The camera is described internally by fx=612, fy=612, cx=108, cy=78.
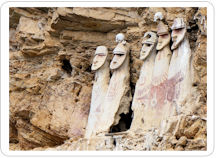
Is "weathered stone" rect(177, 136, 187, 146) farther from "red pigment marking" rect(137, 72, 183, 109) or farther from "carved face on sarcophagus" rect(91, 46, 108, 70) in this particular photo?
"carved face on sarcophagus" rect(91, 46, 108, 70)

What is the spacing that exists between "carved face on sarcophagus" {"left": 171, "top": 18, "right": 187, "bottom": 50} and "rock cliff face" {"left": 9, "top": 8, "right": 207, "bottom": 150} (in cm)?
14

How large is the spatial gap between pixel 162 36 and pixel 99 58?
1.17 m

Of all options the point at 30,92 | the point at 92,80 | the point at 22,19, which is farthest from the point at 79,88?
the point at 22,19

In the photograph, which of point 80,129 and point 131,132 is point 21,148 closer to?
point 80,129

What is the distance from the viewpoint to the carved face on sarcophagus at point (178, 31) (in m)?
8.10

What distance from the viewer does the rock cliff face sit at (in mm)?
8914

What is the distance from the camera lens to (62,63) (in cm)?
984

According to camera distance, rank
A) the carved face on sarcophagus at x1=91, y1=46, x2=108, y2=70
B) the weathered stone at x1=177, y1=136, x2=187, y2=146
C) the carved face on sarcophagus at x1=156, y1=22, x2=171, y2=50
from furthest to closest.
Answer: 1. the carved face on sarcophagus at x1=91, y1=46, x2=108, y2=70
2. the carved face on sarcophagus at x1=156, y1=22, x2=171, y2=50
3. the weathered stone at x1=177, y1=136, x2=187, y2=146

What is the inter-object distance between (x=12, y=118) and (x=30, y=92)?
0.51m

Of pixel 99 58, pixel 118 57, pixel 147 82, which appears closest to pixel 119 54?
pixel 118 57

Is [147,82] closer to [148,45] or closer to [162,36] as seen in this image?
[148,45]

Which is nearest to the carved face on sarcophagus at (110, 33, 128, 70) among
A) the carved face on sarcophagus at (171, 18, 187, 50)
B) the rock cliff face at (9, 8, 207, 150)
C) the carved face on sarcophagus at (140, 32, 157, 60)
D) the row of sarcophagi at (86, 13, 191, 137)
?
the row of sarcophagi at (86, 13, 191, 137)

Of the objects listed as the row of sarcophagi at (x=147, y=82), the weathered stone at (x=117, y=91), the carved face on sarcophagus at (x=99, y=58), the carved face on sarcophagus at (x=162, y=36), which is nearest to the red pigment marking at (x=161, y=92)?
the row of sarcophagi at (x=147, y=82)

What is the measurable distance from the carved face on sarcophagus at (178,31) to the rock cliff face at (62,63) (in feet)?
0.45
